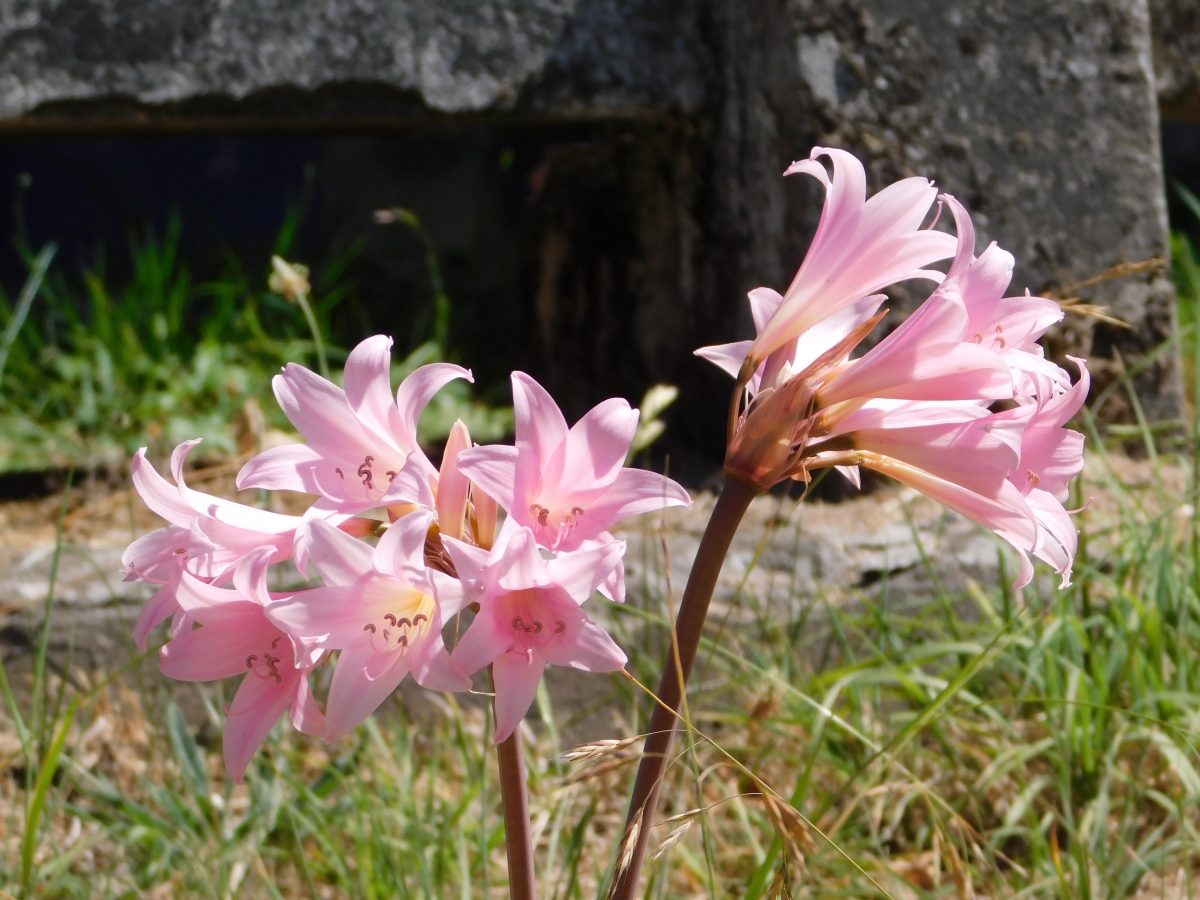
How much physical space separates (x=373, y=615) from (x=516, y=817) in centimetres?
22

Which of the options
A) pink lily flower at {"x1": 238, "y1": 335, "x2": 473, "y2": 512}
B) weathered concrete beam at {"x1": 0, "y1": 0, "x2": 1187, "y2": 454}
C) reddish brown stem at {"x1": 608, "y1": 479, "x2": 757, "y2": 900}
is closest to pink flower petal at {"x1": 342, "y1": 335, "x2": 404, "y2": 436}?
pink lily flower at {"x1": 238, "y1": 335, "x2": 473, "y2": 512}

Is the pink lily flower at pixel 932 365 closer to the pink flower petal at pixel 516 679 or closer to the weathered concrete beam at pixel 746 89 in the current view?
the pink flower petal at pixel 516 679

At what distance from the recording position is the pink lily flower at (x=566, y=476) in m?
0.78

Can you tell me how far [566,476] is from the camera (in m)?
0.80

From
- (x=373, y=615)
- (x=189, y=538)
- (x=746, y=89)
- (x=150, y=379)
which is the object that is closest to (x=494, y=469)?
(x=373, y=615)

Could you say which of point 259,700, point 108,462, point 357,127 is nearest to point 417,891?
point 259,700

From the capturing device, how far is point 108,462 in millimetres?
2750

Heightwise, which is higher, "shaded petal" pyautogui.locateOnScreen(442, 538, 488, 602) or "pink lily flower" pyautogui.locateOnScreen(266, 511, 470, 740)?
"shaded petal" pyautogui.locateOnScreen(442, 538, 488, 602)

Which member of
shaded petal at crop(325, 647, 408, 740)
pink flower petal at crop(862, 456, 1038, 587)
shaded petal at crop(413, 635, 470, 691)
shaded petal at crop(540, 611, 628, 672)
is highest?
pink flower petal at crop(862, 456, 1038, 587)

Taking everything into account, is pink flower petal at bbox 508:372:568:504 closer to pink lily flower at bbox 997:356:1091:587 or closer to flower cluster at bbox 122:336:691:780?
flower cluster at bbox 122:336:691:780

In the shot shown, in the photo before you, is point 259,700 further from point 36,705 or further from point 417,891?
point 36,705

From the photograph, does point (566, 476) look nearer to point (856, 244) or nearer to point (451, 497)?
point (451, 497)

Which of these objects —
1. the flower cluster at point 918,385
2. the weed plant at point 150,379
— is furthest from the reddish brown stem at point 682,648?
the weed plant at point 150,379

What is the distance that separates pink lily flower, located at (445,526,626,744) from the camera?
0.73 m
